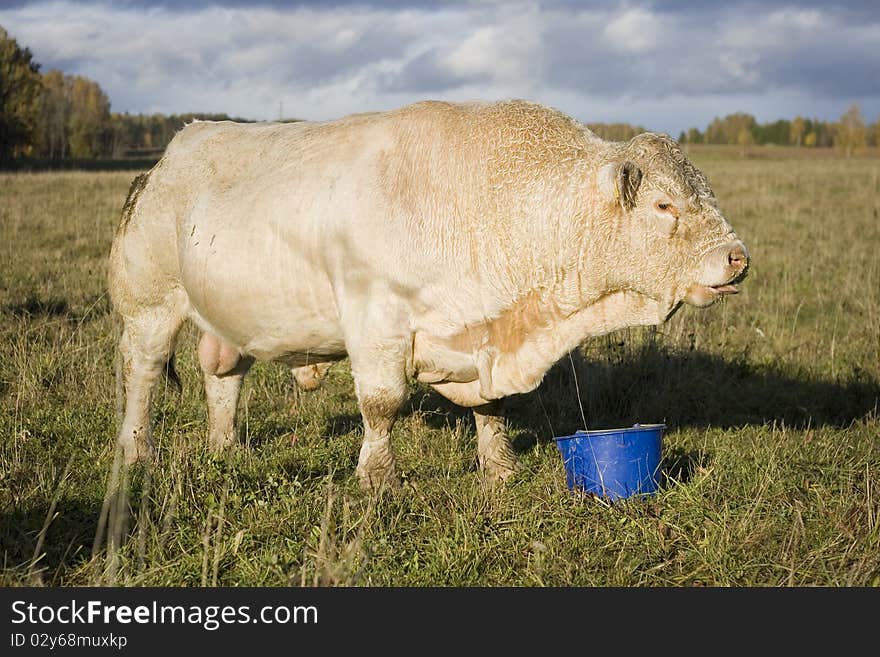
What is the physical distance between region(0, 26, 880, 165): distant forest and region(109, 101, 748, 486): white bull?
3166 mm

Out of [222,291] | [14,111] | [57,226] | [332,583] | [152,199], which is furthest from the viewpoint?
[14,111]

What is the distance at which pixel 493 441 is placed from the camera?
572 cm

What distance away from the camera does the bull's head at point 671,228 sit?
4492 millimetres

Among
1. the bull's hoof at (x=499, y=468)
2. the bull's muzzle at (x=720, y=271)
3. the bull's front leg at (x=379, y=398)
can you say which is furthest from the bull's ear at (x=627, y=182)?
the bull's hoof at (x=499, y=468)

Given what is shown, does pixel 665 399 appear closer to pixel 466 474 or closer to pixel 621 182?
pixel 466 474

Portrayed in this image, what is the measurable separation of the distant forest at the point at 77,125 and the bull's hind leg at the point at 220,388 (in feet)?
12.4

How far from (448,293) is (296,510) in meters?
1.39

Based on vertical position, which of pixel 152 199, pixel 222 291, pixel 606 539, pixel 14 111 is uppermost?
pixel 14 111

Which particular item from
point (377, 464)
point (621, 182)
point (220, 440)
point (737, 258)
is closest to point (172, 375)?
point (220, 440)

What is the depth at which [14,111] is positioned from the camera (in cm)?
5206

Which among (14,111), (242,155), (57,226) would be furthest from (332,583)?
(14,111)

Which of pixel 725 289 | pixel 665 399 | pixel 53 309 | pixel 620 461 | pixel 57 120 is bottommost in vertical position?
pixel 665 399

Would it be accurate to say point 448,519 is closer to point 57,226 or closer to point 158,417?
point 158,417

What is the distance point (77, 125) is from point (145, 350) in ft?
231
